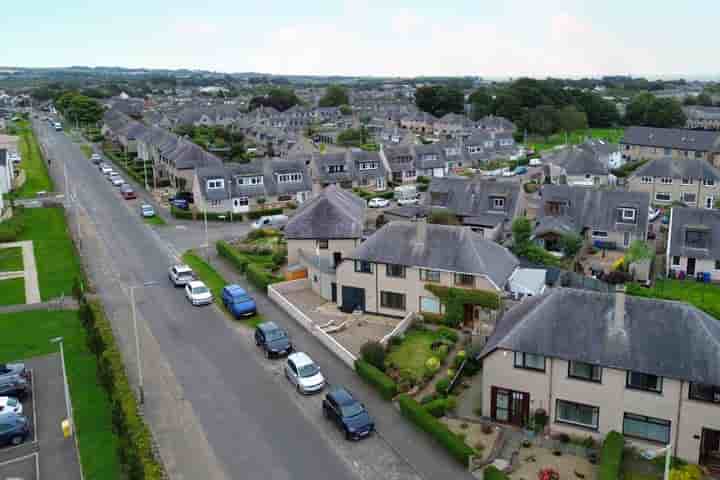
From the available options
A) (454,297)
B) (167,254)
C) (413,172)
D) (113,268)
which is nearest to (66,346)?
(113,268)

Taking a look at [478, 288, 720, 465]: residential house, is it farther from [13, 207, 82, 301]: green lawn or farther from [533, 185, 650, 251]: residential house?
[13, 207, 82, 301]: green lawn

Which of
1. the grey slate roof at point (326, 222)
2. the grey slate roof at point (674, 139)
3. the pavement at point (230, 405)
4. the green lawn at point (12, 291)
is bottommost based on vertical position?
the pavement at point (230, 405)

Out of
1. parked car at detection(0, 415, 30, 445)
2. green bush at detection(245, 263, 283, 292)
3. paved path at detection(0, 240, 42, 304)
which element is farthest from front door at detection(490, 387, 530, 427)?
paved path at detection(0, 240, 42, 304)

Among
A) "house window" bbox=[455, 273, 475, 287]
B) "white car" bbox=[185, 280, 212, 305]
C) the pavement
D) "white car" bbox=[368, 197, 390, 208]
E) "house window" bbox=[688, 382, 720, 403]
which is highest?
"house window" bbox=[455, 273, 475, 287]

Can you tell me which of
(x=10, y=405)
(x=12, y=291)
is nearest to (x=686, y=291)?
(x=10, y=405)

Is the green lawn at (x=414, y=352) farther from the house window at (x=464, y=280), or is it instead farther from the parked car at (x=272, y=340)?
the parked car at (x=272, y=340)

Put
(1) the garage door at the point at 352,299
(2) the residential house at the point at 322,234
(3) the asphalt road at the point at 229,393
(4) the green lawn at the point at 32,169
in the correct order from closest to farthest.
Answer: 1. (3) the asphalt road at the point at 229,393
2. (1) the garage door at the point at 352,299
3. (2) the residential house at the point at 322,234
4. (4) the green lawn at the point at 32,169

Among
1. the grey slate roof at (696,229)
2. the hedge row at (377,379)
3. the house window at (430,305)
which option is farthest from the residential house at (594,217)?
the hedge row at (377,379)
